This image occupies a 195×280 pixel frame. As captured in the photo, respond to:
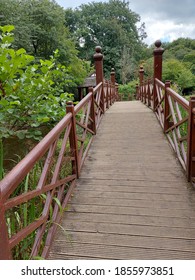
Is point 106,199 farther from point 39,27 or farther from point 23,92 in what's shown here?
point 39,27

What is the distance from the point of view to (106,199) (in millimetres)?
2531

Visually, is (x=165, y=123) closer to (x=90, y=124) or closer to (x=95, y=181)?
(x=90, y=124)

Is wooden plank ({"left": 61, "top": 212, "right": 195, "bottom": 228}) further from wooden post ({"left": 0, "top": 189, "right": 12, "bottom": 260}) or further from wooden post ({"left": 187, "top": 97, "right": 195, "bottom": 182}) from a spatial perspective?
wooden post ({"left": 0, "top": 189, "right": 12, "bottom": 260})

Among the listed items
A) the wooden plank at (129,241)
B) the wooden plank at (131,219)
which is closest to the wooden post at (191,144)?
the wooden plank at (131,219)

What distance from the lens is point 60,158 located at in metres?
2.31

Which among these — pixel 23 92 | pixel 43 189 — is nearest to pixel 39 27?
pixel 23 92

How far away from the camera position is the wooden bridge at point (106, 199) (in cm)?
180

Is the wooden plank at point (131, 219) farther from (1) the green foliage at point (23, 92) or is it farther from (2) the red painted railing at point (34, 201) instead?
(1) the green foliage at point (23, 92)

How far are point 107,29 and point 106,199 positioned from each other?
84.7 ft

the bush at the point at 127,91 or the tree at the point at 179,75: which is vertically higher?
the tree at the point at 179,75

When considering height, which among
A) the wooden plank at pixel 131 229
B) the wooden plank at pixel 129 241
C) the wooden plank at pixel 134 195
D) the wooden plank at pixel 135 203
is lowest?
the wooden plank at pixel 129 241

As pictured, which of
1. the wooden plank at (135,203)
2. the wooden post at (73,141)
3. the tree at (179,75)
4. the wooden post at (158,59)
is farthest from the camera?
the tree at (179,75)
